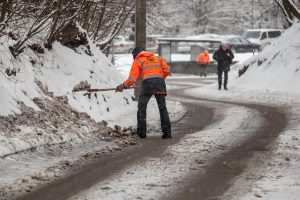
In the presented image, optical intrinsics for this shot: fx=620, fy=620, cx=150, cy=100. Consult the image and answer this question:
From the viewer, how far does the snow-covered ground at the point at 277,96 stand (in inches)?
275

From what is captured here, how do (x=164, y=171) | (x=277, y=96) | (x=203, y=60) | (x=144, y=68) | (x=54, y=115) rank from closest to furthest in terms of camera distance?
(x=164, y=171), (x=54, y=115), (x=144, y=68), (x=277, y=96), (x=203, y=60)

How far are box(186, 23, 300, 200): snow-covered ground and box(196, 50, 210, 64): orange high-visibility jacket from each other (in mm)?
10605

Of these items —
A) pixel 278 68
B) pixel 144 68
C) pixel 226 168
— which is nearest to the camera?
pixel 226 168

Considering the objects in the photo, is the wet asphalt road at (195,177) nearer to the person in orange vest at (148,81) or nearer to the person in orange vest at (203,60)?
the person in orange vest at (148,81)

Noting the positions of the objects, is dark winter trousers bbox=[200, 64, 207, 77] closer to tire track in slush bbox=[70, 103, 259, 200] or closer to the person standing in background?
the person standing in background

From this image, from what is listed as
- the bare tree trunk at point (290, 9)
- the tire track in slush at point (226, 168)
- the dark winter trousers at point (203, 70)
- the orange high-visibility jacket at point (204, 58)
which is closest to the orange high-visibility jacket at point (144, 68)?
the tire track in slush at point (226, 168)

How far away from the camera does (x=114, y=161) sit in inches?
343

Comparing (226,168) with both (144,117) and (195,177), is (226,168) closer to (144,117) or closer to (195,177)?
(195,177)

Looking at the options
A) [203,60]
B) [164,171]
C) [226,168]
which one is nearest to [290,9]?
[203,60]

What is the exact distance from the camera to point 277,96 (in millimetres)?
19906

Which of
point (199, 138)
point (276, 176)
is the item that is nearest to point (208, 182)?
point (276, 176)

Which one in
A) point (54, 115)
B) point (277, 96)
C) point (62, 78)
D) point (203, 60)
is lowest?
point (277, 96)

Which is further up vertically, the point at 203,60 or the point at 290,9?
the point at 290,9

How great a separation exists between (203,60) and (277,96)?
59.2 feet
